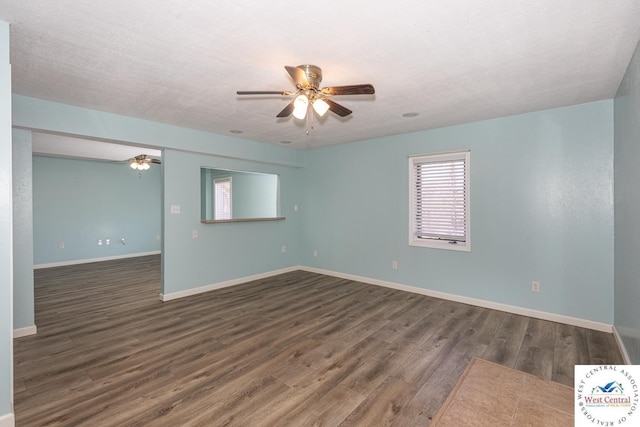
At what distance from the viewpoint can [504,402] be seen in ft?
5.67

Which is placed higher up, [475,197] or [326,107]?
[326,107]

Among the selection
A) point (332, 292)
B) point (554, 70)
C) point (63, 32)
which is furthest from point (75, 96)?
point (554, 70)

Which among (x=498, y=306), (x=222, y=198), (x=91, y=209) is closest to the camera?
(x=498, y=306)

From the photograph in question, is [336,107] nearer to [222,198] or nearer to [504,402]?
[504,402]

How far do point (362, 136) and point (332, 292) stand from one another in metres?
2.51

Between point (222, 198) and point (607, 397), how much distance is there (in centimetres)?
847

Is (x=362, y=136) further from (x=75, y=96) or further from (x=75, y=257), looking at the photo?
(x=75, y=257)

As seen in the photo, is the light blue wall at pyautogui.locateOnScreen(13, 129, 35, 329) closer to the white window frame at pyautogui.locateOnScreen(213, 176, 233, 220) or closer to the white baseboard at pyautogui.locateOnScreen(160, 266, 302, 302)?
the white baseboard at pyautogui.locateOnScreen(160, 266, 302, 302)

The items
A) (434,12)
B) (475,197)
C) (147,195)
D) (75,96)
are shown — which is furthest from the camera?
(147,195)

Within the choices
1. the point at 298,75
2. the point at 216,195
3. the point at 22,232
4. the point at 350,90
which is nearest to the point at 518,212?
the point at 350,90

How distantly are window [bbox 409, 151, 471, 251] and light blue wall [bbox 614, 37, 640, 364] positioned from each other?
1.49m

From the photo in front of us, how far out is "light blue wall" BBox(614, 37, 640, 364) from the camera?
7.20ft

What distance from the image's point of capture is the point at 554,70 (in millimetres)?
2471

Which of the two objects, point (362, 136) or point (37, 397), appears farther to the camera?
point (362, 136)
